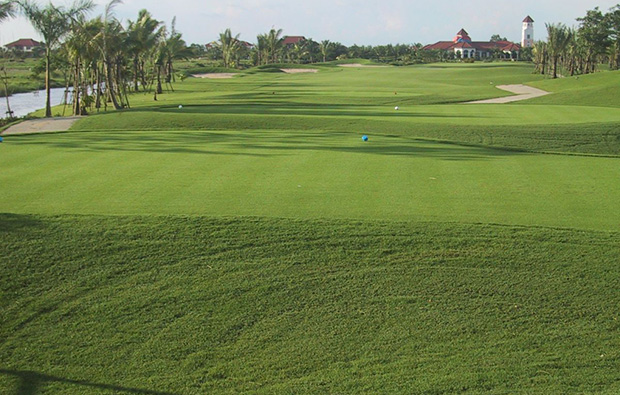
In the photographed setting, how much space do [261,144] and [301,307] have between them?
32.6 feet

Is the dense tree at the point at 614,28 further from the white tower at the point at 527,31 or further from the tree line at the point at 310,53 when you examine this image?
the white tower at the point at 527,31

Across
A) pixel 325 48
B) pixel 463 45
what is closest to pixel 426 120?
pixel 325 48

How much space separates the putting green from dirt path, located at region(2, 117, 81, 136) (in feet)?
20.7

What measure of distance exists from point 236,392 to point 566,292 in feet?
16.1

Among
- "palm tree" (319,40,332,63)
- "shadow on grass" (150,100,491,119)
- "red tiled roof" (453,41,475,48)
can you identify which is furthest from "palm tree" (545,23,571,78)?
"red tiled roof" (453,41,475,48)

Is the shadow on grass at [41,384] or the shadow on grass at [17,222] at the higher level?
the shadow on grass at [17,222]

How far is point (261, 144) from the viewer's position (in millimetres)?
17953

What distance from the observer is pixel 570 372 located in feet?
23.5

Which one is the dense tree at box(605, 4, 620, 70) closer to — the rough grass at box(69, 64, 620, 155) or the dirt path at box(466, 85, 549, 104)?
the dirt path at box(466, 85, 549, 104)

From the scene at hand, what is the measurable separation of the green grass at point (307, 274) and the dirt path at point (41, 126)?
366 inches

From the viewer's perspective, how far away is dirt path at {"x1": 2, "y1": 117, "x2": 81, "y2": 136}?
24.4 meters

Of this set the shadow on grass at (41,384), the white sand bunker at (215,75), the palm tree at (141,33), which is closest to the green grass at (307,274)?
the shadow on grass at (41,384)

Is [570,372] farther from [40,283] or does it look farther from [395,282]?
[40,283]

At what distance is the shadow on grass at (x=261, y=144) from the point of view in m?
16.7
